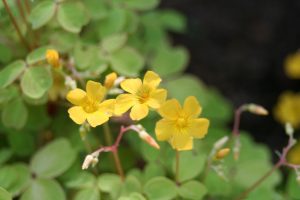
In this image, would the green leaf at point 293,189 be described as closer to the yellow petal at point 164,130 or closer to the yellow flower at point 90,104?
the yellow petal at point 164,130

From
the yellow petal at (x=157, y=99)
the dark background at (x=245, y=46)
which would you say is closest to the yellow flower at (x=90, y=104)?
the yellow petal at (x=157, y=99)

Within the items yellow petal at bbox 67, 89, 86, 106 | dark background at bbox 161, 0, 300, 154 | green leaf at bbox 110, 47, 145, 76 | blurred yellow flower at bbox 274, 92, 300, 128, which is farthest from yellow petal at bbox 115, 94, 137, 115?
dark background at bbox 161, 0, 300, 154

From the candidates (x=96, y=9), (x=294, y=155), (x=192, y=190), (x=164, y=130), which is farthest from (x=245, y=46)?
(x=164, y=130)

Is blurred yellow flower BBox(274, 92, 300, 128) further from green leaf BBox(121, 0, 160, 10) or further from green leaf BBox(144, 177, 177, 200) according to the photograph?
green leaf BBox(144, 177, 177, 200)

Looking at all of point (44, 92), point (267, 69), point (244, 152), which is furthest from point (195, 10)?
point (44, 92)

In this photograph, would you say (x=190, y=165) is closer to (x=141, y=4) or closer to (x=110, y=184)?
(x=110, y=184)

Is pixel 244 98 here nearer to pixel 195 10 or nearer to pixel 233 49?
pixel 233 49
